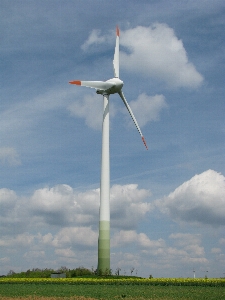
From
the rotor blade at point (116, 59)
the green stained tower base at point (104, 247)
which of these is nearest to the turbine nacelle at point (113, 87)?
the rotor blade at point (116, 59)

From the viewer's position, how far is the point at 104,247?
5531 cm

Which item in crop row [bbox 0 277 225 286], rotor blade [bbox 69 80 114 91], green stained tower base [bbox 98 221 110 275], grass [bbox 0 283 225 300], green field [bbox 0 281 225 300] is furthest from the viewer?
rotor blade [bbox 69 80 114 91]

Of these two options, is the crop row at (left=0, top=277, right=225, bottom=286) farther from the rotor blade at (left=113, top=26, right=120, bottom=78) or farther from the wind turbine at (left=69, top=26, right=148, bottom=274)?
the rotor blade at (left=113, top=26, right=120, bottom=78)

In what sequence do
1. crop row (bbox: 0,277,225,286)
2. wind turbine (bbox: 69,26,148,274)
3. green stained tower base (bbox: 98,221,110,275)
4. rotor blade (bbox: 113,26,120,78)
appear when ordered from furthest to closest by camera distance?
1. rotor blade (bbox: 113,26,120,78)
2. wind turbine (bbox: 69,26,148,274)
3. green stained tower base (bbox: 98,221,110,275)
4. crop row (bbox: 0,277,225,286)

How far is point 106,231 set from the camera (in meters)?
55.6

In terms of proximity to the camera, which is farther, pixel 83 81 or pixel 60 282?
pixel 83 81

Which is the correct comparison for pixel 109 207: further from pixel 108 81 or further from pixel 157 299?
pixel 157 299

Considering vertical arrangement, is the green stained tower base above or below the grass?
above

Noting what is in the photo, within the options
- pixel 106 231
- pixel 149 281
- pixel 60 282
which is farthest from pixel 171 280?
pixel 106 231

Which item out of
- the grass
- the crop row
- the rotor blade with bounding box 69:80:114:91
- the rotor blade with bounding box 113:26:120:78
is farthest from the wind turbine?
the grass

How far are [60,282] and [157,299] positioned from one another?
814 inches

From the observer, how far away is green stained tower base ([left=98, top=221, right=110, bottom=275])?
54722 millimetres

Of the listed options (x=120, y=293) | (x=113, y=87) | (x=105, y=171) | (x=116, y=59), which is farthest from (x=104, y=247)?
(x=116, y=59)

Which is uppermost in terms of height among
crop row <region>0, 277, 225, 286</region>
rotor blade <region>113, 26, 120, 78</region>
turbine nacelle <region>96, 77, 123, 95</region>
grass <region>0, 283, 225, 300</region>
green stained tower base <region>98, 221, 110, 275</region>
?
rotor blade <region>113, 26, 120, 78</region>
